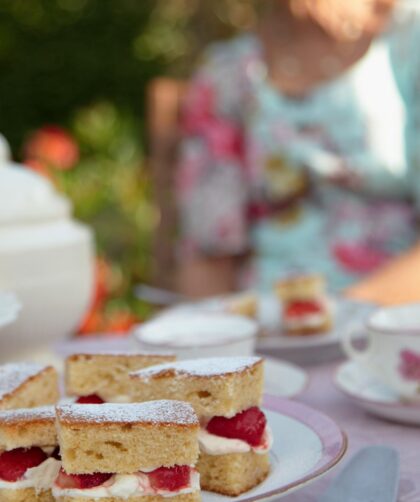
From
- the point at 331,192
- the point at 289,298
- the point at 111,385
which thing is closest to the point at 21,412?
the point at 111,385

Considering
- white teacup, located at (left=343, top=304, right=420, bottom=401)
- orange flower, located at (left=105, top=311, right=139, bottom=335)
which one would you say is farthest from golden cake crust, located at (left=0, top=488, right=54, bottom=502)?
orange flower, located at (left=105, top=311, right=139, bottom=335)

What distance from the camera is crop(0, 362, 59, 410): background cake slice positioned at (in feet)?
2.83

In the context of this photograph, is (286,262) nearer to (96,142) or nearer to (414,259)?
(414,259)

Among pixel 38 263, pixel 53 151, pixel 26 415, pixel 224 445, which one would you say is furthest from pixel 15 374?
pixel 53 151

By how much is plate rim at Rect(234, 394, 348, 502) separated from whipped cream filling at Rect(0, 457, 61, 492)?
0.17 metres

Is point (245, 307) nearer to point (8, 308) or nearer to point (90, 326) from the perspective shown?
point (8, 308)

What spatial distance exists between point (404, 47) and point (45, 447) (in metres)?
1.84

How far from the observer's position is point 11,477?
2.51 ft

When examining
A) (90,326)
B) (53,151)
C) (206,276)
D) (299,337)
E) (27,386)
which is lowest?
(90,326)

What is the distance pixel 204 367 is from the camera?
835 millimetres

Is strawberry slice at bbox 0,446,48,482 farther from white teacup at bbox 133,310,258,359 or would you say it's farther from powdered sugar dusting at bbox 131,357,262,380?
white teacup at bbox 133,310,258,359

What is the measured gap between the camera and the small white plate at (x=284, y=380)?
109 cm

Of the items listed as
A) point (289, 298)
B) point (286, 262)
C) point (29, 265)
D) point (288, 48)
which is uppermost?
point (288, 48)

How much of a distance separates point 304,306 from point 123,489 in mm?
749
